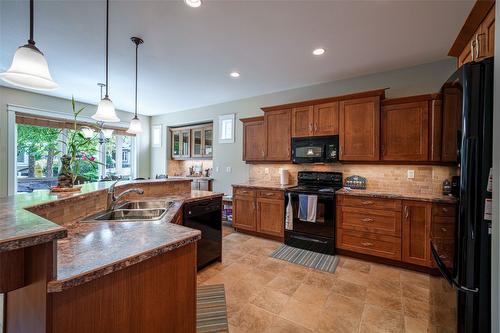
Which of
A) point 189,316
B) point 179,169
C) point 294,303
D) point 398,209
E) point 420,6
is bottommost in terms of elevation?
point 294,303

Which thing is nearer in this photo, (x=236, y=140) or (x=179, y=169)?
(x=236, y=140)

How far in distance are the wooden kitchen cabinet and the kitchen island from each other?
9.81 ft

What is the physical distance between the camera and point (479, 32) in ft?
5.07

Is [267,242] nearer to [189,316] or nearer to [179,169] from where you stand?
[189,316]

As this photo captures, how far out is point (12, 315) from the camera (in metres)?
1.10

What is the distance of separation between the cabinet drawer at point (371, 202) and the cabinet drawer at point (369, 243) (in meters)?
0.38

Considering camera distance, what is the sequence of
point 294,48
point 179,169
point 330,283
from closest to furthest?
point 330,283
point 294,48
point 179,169

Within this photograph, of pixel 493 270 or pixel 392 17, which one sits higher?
pixel 392 17

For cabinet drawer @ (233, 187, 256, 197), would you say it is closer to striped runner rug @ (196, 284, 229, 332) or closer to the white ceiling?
striped runner rug @ (196, 284, 229, 332)

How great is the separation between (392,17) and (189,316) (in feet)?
Result: 9.81

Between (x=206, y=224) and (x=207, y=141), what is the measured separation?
3326mm

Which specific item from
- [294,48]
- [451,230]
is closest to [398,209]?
[451,230]

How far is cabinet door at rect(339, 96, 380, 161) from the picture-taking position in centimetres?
312

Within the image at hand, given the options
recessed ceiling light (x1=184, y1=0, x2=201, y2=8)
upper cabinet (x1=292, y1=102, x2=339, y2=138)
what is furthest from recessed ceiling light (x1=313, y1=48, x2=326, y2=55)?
recessed ceiling light (x1=184, y1=0, x2=201, y2=8)
